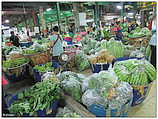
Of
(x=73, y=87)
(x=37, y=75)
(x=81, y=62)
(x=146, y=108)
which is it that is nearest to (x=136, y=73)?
(x=146, y=108)

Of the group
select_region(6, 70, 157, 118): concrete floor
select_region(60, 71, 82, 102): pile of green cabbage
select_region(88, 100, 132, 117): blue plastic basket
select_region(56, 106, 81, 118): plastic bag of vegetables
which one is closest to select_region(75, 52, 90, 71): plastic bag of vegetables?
select_region(60, 71, 82, 102): pile of green cabbage

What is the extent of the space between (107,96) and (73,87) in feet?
1.88

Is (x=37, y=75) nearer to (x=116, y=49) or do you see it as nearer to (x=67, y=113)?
(x=67, y=113)

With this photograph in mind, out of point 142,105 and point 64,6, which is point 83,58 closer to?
point 142,105

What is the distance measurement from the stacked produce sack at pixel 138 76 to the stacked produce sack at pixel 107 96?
0.55ft

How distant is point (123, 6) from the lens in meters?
11.1

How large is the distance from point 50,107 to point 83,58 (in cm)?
211

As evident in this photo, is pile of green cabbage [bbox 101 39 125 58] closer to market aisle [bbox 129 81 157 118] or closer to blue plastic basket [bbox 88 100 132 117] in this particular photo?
market aisle [bbox 129 81 157 118]

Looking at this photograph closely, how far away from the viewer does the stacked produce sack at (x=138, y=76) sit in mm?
1942

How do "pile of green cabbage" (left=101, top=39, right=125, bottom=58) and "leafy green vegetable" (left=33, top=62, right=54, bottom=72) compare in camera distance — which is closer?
"leafy green vegetable" (left=33, top=62, right=54, bottom=72)

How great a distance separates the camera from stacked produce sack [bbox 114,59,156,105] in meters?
1.94

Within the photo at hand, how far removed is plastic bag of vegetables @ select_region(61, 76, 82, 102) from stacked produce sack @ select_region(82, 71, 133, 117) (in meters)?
0.28

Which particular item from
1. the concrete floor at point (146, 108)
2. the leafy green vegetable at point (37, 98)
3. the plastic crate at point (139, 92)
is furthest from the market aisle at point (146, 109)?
the leafy green vegetable at point (37, 98)

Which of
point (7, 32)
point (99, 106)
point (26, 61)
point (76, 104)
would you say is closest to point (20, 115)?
point (76, 104)
